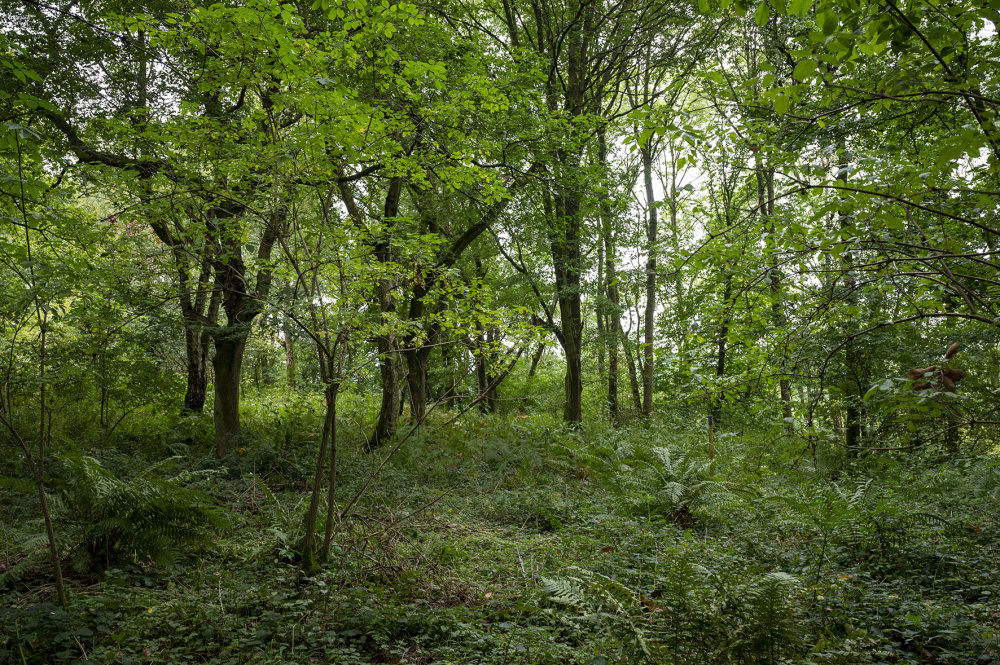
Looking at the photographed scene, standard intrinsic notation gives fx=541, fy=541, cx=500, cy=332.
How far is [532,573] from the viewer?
4402mm

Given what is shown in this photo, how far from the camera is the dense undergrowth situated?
309 centimetres

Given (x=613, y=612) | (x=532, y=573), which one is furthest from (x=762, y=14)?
(x=532, y=573)

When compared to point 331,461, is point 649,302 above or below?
above

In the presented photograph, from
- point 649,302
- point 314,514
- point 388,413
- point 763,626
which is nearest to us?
point 763,626

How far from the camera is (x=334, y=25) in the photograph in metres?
8.30

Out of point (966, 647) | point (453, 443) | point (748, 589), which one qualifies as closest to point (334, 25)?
point (453, 443)

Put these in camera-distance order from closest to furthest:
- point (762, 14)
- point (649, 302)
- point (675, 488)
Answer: point (762, 14) < point (675, 488) < point (649, 302)

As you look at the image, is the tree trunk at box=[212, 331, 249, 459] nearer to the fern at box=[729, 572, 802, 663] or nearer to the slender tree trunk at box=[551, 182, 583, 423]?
the slender tree trunk at box=[551, 182, 583, 423]

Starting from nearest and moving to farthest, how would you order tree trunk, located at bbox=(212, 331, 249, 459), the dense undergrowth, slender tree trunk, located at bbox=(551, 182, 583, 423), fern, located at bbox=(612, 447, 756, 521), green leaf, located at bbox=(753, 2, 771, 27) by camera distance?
green leaf, located at bbox=(753, 2, 771, 27), the dense undergrowth, fern, located at bbox=(612, 447, 756, 521), tree trunk, located at bbox=(212, 331, 249, 459), slender tree trunk, located at bbox=(551, 182, 583, 423)

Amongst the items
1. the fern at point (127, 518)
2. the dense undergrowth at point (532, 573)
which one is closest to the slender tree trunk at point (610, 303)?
the dense undergrowth at point (532, 573)

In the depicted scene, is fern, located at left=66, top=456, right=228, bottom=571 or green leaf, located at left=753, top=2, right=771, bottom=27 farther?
fern, located at left=66, top=456, right=228, bottom=571

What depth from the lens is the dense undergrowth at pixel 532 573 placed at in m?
3.09

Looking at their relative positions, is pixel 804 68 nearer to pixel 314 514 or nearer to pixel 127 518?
pixel 314 514

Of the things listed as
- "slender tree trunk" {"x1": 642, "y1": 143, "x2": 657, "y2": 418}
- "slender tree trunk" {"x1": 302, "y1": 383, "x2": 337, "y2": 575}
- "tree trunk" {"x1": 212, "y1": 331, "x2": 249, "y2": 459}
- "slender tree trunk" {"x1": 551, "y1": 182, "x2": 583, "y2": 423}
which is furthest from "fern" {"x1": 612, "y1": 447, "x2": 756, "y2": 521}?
"slender tree trunk" {"x1": 642, "y1": 143, "x2": 657, "y2": 418}
